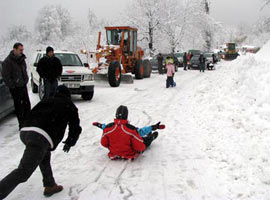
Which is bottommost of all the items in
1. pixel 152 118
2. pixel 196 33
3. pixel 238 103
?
pixel 152 118

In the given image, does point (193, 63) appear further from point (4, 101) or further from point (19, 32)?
point (19, 32)

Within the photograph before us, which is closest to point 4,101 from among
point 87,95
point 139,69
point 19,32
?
point 87,95

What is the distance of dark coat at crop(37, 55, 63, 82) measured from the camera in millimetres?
8062

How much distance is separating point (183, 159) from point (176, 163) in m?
0.23

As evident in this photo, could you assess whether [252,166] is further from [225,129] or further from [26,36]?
[26,36]

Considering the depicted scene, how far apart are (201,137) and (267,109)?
1.51 metres

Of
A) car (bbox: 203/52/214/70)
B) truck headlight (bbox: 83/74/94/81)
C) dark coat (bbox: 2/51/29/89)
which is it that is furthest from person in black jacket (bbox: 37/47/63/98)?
car (bbox: 203/52/214/70)

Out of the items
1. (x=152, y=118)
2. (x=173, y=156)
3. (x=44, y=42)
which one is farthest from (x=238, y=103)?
(x=44, y=42)

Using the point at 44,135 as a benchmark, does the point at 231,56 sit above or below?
below

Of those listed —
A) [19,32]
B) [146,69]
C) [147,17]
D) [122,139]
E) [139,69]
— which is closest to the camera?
[122,139]

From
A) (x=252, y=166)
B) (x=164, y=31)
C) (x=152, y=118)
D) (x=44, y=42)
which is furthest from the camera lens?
(x=44, y=42)

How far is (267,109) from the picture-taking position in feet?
20.6

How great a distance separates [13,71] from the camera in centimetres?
680

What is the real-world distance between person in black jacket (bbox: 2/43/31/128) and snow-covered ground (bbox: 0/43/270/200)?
2.38 ft
